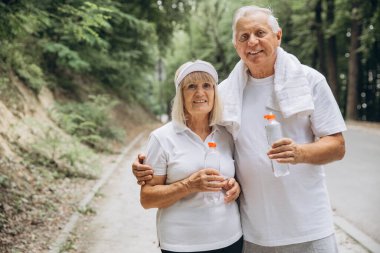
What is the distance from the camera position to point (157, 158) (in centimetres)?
286

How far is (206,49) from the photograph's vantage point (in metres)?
38.4

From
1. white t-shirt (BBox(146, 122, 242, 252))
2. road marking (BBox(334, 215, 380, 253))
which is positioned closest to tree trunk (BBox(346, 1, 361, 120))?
road marking (BBox(334, 215, 380, 253))

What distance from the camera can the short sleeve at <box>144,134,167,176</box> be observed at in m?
2.85

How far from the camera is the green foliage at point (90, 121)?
13039 mm

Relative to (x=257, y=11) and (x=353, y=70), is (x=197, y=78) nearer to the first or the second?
(x=257, y=11)

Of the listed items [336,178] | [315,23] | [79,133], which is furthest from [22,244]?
[315,23]

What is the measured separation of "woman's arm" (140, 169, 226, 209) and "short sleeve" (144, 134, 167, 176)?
5 centimetres

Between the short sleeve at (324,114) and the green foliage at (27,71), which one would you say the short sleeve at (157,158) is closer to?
the short sleeve at (324,114)

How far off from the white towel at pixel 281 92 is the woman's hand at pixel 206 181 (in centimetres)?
34

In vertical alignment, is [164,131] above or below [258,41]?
below

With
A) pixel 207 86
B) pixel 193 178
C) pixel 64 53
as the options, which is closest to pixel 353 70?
pixel 64 53

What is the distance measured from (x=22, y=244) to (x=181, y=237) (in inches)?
146

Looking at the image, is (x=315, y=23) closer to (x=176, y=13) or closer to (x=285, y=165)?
(x=176, y=13)

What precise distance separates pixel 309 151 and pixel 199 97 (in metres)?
0.87
